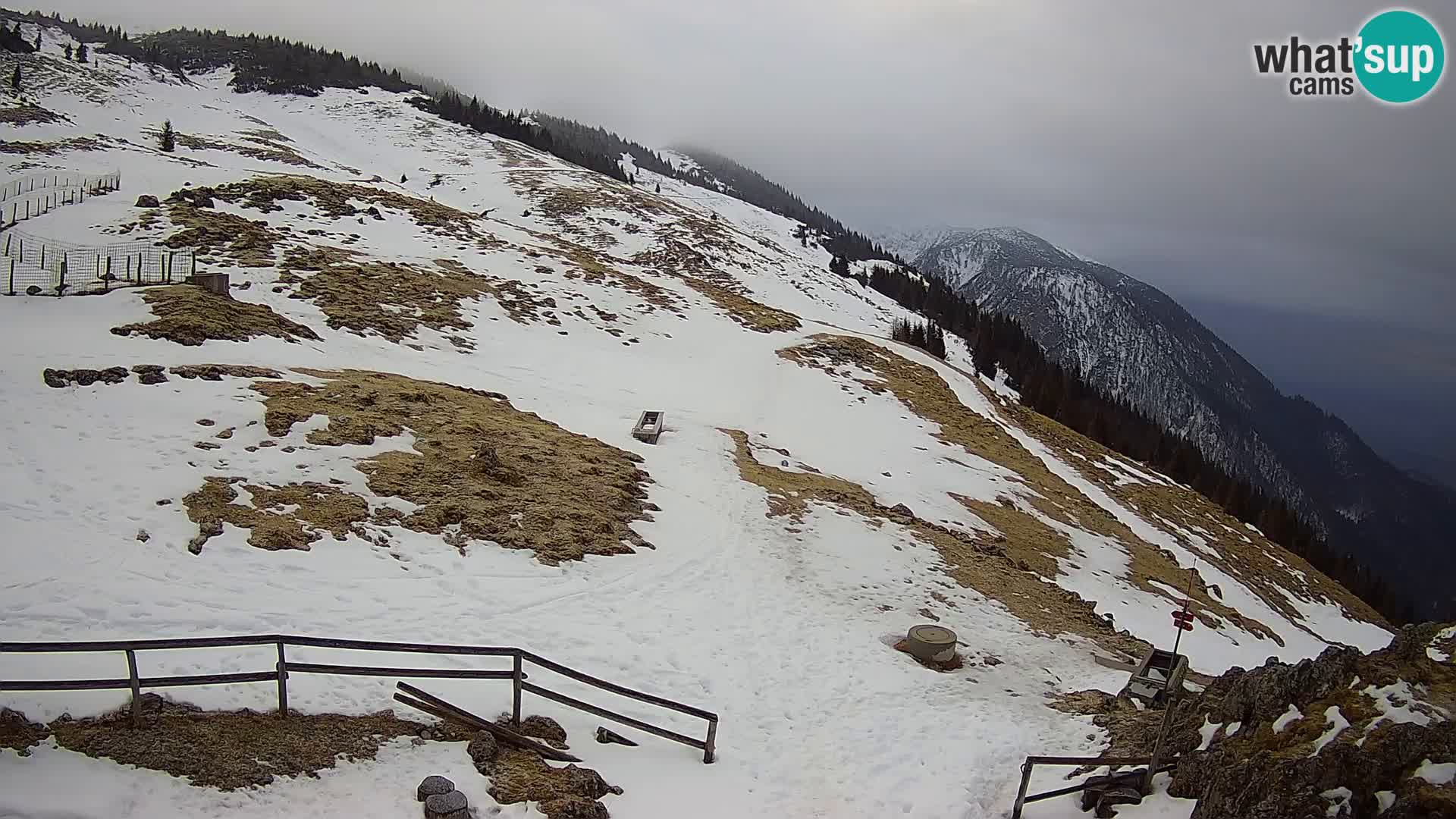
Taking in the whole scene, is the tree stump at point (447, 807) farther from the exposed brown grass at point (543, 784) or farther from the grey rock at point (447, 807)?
the exposed brown grass at point (543, 784)

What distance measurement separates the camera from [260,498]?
12.9 metres

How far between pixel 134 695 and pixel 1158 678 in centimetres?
1503

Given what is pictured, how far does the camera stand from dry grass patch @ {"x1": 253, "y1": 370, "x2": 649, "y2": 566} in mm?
14398

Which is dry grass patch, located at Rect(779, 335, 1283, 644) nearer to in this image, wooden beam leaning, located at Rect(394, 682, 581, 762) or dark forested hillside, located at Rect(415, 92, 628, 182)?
wooden beam leaning, located at Rect(394, 682, 581, 762)

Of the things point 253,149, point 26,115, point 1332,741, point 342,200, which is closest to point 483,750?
point 1332,741

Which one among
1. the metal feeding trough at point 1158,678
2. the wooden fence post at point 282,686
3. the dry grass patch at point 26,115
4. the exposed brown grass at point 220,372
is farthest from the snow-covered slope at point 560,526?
the dry grass patch at point 26,115

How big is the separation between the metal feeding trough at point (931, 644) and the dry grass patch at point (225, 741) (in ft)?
30.6

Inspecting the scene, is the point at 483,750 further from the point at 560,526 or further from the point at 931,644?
the point at 931,644

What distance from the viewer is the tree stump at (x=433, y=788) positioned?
6.97 metres

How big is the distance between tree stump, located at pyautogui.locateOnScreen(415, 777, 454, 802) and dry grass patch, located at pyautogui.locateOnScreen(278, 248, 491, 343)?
2206 centimetres

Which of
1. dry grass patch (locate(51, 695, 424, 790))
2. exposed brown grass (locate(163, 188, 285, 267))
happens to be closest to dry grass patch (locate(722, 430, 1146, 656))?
dry grass patch (locate(51, 695, 424, 790))

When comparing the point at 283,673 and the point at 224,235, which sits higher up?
the point at 224,235

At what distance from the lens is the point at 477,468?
16.2m

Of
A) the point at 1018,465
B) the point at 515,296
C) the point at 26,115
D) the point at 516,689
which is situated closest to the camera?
the point at 516,689
